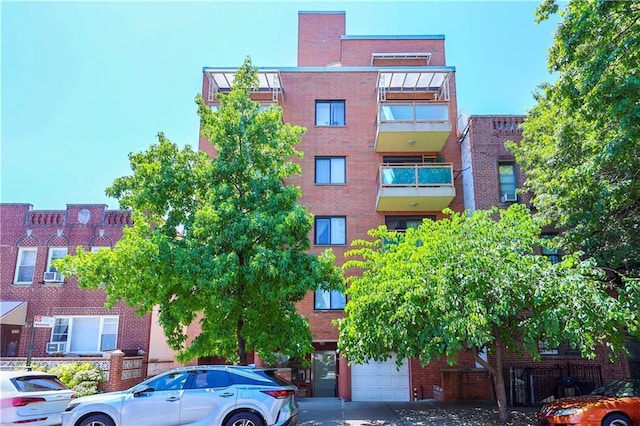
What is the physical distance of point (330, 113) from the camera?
21.0 metres

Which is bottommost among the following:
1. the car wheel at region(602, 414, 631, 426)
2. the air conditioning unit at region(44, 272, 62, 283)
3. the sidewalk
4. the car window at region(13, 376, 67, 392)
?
the sidewalk

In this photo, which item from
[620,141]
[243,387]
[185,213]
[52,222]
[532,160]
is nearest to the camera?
[243,387]

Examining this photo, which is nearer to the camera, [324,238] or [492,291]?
[492,291]

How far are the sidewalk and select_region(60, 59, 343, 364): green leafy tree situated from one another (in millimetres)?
2282

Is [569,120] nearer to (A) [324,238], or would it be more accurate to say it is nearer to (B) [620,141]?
(B) [620,141]

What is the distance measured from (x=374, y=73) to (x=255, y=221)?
12.2 meters

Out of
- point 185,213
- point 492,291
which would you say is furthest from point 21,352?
point 492,291

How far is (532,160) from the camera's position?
16312 millimetres

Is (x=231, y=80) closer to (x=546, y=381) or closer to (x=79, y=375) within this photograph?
(x=79, y=375)

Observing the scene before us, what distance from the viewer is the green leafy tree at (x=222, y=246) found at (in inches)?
460

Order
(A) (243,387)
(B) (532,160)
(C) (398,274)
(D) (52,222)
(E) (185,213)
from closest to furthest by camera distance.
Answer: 1. (A) (243,387)
2. (C) (398,274)
3. (E) (185,213)
4. (B) (532,160)
5. (D) (52,222)

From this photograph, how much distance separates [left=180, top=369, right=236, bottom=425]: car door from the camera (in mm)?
9516

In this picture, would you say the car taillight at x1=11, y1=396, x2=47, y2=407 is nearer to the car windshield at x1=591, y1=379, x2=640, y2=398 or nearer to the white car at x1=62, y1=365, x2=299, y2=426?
the white car at x1=62, y1=365, x2=299, y2=426

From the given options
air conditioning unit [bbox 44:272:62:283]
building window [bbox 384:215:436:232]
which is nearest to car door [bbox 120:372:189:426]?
air conditioning unit [bbox 44:272:62:283]
